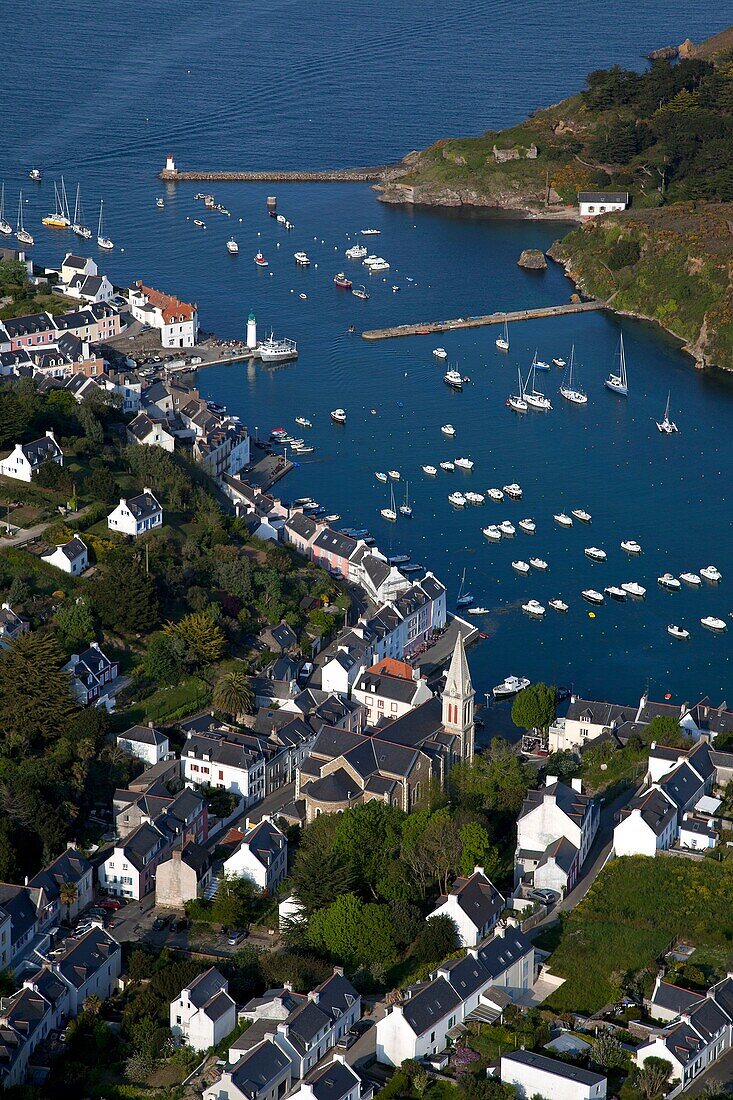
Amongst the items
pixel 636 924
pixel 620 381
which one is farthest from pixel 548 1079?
pixel 620 381

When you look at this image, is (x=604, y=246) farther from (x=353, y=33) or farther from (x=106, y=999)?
(x=106, y=999)

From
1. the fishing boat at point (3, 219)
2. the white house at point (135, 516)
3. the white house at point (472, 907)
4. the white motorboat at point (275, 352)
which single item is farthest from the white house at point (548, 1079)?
the fishing boat at point (3, 219)

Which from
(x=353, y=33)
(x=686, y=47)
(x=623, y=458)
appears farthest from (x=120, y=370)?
(x=353, y=33)

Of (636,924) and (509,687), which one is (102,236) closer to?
(509,687)

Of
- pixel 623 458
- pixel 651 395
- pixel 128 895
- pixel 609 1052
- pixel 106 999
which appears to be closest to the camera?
pixel 609 1052

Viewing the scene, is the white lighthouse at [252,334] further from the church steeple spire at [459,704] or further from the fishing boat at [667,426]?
the church steeple spire at [459,704]

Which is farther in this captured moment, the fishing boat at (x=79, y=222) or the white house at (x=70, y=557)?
the fishing boat at (x=79, y=222)

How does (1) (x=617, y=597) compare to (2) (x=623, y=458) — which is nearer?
(1) (x=617, y=597)
